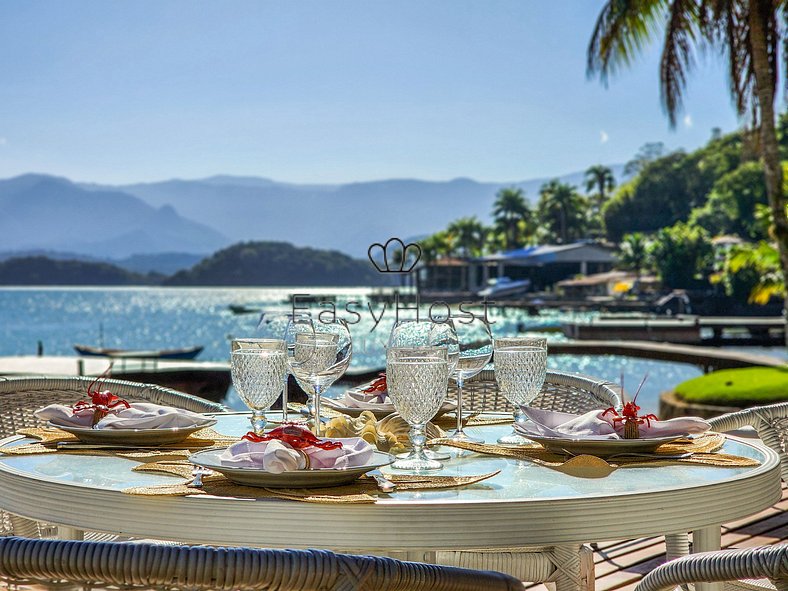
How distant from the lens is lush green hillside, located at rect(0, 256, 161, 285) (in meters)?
131

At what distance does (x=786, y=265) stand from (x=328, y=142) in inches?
6261

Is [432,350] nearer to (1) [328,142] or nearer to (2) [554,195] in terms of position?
(2) [554,195]

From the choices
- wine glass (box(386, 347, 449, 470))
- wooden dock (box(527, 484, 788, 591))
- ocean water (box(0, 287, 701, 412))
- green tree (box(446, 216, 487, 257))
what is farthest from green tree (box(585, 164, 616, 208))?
wine glass (box(386, 347, 449, 470))

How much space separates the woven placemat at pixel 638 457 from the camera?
5.00 feet

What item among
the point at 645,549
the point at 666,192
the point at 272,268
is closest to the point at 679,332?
the point at 645,549

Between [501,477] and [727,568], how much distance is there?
14.0 inches

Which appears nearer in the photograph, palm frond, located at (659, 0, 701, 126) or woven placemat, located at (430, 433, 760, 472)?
woven placemat, located at (430, 433, 760, 472)

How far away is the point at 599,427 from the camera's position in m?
1.67

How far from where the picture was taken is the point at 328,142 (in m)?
165

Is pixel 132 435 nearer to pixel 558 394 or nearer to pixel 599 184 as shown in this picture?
pixel 558 394

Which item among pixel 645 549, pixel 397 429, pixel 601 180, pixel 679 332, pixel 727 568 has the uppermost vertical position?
pixel 601 180

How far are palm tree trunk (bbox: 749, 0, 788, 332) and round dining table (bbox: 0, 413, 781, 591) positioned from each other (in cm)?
781

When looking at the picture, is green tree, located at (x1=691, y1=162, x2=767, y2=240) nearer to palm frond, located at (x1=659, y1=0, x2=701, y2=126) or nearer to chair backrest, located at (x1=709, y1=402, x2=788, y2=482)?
palm frond, located at (x1=659, y1=0, x2=701, y2=126)

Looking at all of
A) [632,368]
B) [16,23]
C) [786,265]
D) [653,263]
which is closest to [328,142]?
[16,23]
